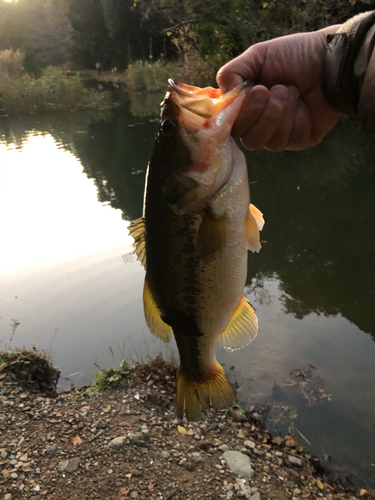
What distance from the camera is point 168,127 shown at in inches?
60.2

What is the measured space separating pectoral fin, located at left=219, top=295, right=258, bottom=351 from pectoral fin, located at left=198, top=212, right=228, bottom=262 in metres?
0.44

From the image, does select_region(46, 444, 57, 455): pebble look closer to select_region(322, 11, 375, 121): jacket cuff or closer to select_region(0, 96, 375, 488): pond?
select_region(0, 96, 375, 488): pond

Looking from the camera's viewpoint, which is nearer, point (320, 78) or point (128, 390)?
point (320, 78)

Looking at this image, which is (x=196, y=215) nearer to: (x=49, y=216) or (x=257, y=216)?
(x=257, y=216)

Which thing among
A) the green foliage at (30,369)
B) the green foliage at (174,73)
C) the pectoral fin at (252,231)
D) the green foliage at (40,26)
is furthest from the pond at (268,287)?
the green foliage at (40,26)

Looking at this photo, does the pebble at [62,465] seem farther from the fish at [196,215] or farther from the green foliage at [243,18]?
the green foliage at [243,18]

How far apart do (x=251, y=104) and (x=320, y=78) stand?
0.60 meters

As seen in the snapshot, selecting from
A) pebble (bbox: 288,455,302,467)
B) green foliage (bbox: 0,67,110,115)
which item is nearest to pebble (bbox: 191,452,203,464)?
pebble (bbox: 288,455,302,467)

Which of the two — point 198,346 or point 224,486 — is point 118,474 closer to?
point 224,486

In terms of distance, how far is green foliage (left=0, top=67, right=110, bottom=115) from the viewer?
2152 centimetres

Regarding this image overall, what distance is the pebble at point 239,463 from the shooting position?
8.82 feet

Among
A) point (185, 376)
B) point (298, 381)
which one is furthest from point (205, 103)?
point (298, 381)

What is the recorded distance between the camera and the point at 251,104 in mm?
1867

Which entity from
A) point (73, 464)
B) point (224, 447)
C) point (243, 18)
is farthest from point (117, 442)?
point (243, 18)
